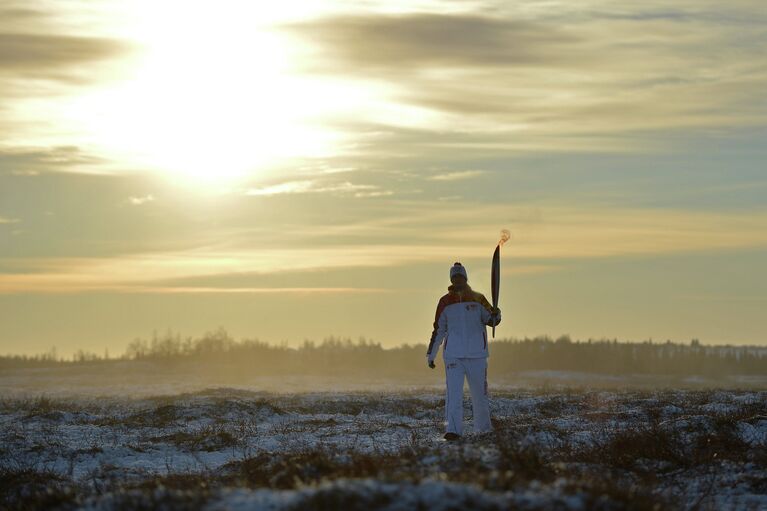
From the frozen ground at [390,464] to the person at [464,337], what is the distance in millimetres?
867

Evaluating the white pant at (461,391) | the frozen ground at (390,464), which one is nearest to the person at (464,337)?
the white pant at (461,391)

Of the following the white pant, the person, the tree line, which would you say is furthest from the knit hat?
the tree line

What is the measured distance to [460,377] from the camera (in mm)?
18047

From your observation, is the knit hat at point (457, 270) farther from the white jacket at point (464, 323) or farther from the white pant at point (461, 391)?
the white pant at point (461, 391)

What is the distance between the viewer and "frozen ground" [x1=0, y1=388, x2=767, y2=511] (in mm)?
8977

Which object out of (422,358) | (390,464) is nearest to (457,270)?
(390,464)

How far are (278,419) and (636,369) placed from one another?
426 ft

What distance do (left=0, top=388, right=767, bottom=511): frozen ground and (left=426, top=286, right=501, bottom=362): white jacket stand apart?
154 cm

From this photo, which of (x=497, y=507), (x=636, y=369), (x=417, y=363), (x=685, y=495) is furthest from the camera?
(x=417, y=363)

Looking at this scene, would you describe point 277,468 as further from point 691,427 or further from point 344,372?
point 344,372

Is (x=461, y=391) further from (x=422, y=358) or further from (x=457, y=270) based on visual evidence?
(x=422, y=358)

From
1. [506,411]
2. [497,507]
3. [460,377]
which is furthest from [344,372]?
[497,507]

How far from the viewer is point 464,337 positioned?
59.1 ft

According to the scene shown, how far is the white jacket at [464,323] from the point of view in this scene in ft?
59.1
